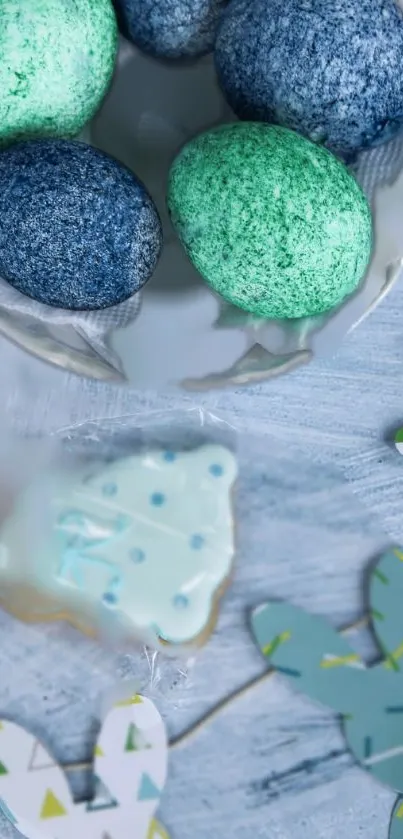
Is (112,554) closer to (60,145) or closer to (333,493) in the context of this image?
(333,493)

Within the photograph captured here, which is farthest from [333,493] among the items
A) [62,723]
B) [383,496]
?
[62,723]

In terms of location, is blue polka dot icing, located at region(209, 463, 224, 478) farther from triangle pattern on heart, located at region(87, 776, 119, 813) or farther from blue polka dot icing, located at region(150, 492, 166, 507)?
triangle pattern on heart, located at region(87, 776, 119, 813)

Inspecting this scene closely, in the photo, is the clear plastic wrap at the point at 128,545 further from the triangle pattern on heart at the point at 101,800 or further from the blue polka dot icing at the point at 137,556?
the triangle pattern on heart at the point at 101,800

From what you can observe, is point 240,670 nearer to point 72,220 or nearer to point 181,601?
point 181,601

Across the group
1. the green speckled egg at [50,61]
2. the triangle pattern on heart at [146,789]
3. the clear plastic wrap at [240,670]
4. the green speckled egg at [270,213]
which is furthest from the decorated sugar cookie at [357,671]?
the green speckled egg at [50,61]

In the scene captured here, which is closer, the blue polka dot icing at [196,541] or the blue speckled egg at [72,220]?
the blue speckled egg at [72,220]

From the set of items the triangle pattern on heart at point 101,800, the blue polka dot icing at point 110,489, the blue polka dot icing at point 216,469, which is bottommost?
the triangle pattern on heart at point 101,800

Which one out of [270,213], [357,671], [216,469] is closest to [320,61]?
[270,213]

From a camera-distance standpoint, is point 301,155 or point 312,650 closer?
point 301,155

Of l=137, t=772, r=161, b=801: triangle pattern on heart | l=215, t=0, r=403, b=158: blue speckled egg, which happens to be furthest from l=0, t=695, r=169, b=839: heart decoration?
l=215, t=0, r=403, b=158: blue speckled egg
